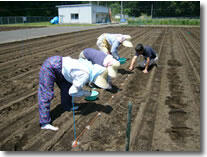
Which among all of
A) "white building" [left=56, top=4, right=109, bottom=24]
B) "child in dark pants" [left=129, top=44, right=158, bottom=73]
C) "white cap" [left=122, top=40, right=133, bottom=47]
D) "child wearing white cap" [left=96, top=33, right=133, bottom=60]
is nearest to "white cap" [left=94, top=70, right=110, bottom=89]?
"white cap" [left=122, top=40, right=133, bottom=47]

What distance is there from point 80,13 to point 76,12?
40.3 inches

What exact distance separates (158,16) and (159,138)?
42561 mm

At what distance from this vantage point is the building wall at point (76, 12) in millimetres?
37031

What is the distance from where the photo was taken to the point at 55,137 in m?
3.00

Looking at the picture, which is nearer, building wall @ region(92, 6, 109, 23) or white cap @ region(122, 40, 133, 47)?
white cap @ region(122, 40, 133, 47)

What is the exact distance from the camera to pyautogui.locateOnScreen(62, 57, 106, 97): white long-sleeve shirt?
2750mm

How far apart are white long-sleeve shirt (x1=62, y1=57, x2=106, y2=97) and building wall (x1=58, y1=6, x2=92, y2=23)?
36.5 m

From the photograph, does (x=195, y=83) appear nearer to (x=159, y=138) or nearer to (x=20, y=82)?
(x=159, y=138)

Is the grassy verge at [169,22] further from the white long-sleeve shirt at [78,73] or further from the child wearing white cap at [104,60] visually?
the white long-sleeve shirt at [78,73]

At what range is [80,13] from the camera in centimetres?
3762

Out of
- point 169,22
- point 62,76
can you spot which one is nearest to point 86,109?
point 62,76

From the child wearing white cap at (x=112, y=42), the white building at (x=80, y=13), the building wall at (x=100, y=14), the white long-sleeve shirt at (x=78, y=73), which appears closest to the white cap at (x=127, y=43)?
the child wearing white cap at (x=112, y=42)

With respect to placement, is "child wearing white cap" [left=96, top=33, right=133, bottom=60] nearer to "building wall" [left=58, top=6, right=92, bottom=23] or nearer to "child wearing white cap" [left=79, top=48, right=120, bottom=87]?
"child wearing white cap" [left=79, top=48, right=120, bottom=87]

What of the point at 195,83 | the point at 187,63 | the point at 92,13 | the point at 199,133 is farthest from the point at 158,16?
the point at 199,133
